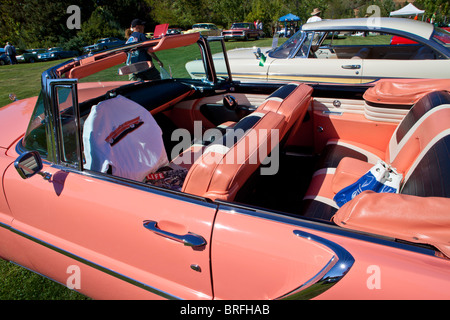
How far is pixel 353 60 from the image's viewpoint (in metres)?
4.21

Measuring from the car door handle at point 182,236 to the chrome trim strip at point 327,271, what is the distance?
1.24 ft

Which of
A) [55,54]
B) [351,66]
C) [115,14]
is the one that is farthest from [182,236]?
[115,14]

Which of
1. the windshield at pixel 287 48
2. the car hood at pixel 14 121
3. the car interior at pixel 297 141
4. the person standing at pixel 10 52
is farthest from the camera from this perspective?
the person standing at pixel 10 52

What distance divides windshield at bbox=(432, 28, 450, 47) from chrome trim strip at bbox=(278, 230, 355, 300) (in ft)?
13.2

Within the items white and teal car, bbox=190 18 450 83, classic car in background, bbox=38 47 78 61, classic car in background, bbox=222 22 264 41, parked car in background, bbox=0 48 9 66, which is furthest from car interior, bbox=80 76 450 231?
classic car in background, bbox=38 47 78 61

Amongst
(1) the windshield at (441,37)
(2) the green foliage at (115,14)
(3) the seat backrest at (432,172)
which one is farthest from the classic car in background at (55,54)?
(3) the seat backrest at (432,172)

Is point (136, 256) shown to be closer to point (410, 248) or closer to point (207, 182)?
point (207, 182)

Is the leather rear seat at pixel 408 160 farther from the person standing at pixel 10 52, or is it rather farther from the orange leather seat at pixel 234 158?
the person standing at pixel 10 52

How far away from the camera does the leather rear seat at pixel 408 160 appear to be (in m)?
1.40

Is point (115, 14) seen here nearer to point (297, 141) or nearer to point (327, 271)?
point (297, 141)

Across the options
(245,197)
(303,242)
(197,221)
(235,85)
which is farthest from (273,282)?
(235,85)

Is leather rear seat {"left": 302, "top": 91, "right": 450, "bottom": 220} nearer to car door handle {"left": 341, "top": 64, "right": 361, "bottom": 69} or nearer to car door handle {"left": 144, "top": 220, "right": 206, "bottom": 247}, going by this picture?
car door handle {"left": 144, "top": 220, "right": 206, "bottom": 247}

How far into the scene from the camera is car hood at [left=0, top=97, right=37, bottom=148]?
1925mm

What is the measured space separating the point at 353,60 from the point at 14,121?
13.4 ft
